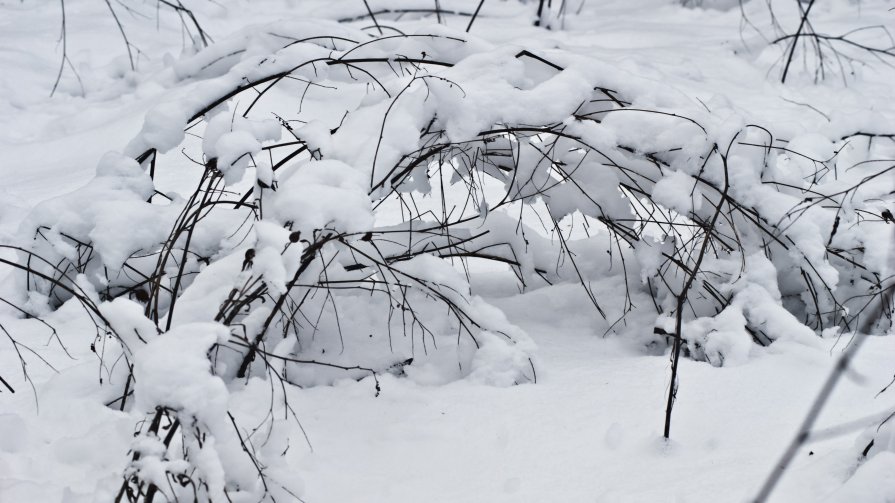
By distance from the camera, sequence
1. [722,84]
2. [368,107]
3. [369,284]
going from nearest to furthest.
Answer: [368,107] → [369,284] → [722,84]

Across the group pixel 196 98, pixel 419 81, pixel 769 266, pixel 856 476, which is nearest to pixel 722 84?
pixel 769 266

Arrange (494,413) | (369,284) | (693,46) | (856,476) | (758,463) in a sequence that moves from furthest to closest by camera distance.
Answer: (693,46), (369,284), (494,413), (758,463), (856,476)

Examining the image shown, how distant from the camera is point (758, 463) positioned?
1587mm

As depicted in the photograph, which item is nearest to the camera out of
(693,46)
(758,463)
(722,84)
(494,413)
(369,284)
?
(758,463)

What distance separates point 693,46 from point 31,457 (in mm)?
5055

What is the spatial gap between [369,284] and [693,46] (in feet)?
13.3

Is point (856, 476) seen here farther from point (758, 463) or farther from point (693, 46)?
point (693, 46)

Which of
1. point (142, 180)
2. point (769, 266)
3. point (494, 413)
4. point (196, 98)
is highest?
point (196, 98)

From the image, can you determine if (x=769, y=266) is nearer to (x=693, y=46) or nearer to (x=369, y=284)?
(x=369, y=284)

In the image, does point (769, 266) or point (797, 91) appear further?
point (797, 91)

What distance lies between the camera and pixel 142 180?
83.9 inches

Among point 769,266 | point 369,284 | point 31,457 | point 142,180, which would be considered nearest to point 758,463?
point 769,266

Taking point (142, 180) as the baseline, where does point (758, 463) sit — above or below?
below

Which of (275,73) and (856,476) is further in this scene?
(275,73)
